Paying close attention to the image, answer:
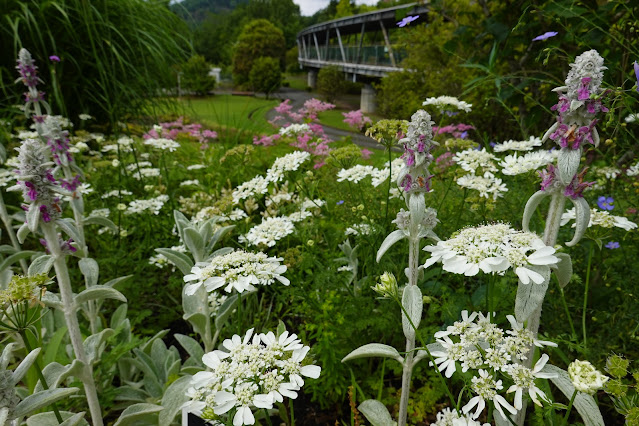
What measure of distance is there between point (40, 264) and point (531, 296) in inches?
65.1

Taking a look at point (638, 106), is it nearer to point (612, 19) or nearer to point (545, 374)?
point (612, 19)

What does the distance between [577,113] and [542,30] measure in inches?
104

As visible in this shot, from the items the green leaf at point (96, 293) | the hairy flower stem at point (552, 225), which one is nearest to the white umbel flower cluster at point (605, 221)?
the hairy flower stem at point (552, 225)

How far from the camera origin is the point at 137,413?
1481mm

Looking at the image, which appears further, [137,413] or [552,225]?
[137,413]

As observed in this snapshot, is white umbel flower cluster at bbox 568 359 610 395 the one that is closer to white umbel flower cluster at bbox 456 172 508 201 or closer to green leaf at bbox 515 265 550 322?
green leaf at bbox 515 265 550 322

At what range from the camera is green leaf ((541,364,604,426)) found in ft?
3.30

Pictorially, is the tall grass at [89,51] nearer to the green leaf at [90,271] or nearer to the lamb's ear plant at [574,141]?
the green leaf at [90,271]

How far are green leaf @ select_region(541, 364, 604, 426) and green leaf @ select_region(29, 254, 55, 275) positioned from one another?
65.1 inches

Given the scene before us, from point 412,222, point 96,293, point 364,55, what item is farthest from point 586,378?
point 364,55

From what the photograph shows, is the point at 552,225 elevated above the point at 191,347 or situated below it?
above

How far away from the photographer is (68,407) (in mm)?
1761

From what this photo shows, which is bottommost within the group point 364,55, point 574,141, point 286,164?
point 286,164

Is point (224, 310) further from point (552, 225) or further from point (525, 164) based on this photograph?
point (525, 164)
